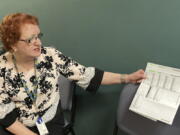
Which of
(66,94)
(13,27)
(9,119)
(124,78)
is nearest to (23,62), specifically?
(13,27)

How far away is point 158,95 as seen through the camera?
129cm

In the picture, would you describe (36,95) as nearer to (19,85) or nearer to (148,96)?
(19,85)

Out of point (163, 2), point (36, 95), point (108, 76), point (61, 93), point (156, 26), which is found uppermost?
point (163, 2)

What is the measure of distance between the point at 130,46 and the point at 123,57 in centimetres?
9

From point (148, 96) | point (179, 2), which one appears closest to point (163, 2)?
point (179, 2)

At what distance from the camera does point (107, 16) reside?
1.45 m

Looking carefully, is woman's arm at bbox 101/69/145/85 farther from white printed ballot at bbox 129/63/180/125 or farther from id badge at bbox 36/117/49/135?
id badge at bbox 36/117/49/135

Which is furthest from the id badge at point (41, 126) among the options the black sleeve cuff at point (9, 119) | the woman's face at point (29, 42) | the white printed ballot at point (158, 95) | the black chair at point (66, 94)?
the white printed ballot at point (158, 95)

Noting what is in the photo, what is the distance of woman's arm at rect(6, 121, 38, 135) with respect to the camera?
4.34 ft

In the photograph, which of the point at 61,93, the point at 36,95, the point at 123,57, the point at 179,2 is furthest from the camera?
the point at 61,93

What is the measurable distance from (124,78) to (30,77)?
0.54 metres

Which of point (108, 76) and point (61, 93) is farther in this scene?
point (61, 93)

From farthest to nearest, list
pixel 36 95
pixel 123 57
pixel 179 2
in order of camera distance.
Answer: pixel 123 57 < pixel 36 95 < pixel 179 2

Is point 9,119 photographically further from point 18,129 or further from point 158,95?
→ point 158,95
